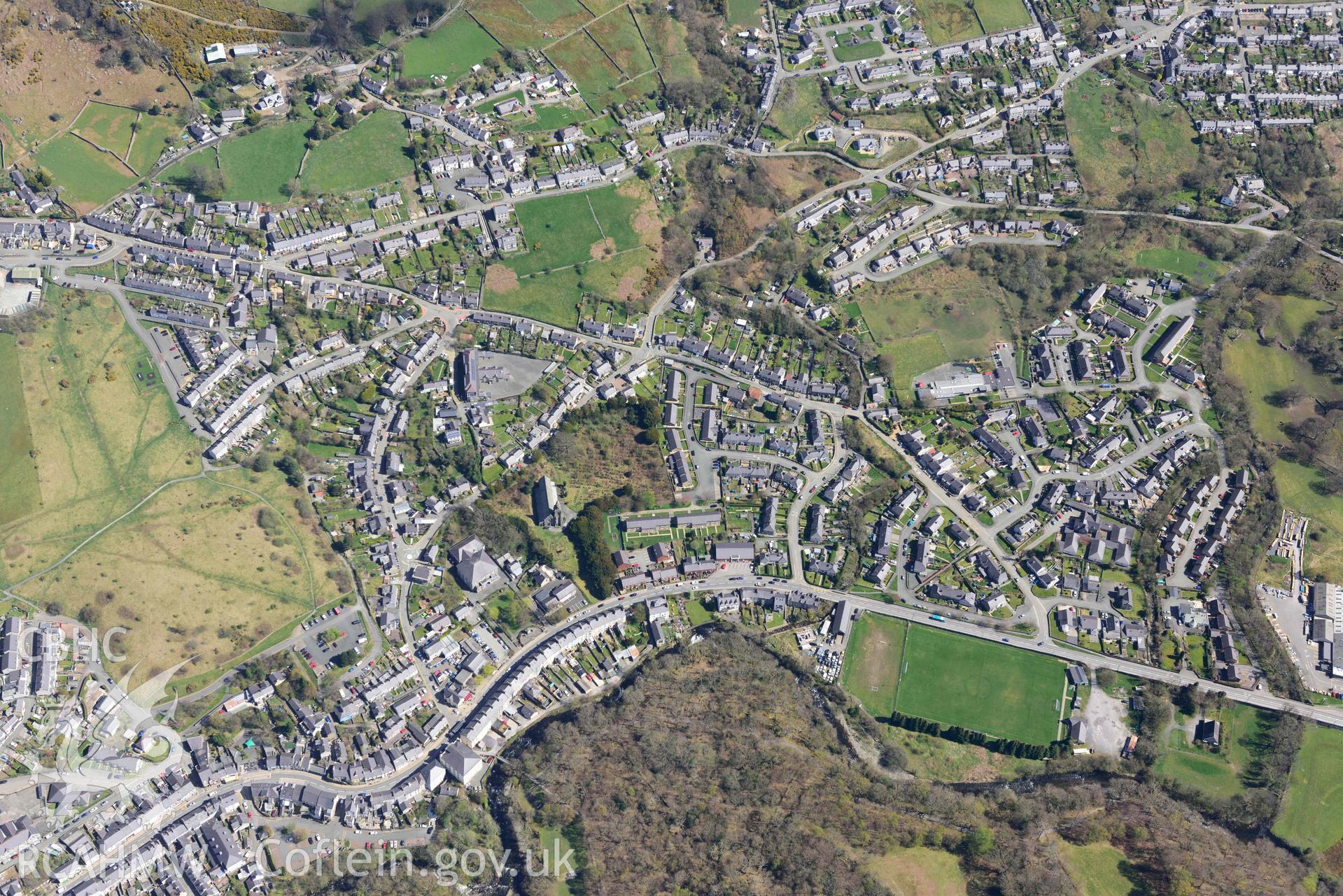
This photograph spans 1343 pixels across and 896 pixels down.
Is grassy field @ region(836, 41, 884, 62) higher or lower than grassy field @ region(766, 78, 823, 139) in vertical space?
higher

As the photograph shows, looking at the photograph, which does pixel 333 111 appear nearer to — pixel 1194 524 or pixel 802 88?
pixel 802 88

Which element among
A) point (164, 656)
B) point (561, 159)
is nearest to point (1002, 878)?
point (164, 656)

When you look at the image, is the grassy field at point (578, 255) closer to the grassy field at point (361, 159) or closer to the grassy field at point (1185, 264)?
the grassy field at point (361, 159)

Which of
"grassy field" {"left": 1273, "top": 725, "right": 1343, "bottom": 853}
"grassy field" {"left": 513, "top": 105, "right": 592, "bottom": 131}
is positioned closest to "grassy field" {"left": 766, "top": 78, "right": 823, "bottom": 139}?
"grassy field" {"left": 513, "top": 105, "right": 592, "bottom": 131}

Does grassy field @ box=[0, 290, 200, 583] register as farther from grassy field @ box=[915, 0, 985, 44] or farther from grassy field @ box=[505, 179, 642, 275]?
grassy field @ box=[915, 0, 985, 44]

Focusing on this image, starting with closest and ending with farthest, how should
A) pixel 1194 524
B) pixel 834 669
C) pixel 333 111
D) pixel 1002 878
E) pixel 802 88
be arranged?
pixel 1002 878 < pixel 834 669 < pixel 1194 524 < pixel 333 111 < pixel 802 88

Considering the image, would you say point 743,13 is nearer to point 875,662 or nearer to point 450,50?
point 450,50
